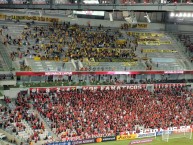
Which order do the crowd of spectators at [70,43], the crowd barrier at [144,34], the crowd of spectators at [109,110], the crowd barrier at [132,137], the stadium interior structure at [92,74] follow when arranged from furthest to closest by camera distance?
1. the crowd barrier at [144,34]
2. the crowd of spectators at [70,43]
3. the crowd of spectators at [109,110]
4. the stadium interior structure at [92,74]
5. the crowd barrier at [132,137]

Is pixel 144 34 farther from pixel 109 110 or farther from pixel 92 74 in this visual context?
pixel 109 110

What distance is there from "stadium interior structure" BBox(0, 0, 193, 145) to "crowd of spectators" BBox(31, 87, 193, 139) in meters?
0.14

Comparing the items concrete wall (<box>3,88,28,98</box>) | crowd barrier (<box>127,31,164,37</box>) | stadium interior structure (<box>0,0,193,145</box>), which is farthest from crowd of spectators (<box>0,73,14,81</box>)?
crowd barrier (<box>127,31,164,37</box>)

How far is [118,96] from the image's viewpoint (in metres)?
58.0

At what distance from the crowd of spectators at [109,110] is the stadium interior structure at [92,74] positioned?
137mm

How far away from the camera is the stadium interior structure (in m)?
47.6

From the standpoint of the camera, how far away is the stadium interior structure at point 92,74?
4759 cm

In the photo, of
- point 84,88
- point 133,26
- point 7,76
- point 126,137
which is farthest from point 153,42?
point 7,76

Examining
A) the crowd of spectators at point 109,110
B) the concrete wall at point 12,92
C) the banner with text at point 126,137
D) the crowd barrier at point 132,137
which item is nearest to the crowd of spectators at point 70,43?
the concrete wall at point 12,92

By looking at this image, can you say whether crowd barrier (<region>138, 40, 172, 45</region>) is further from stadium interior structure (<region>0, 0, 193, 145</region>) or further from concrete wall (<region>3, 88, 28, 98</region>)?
concrete wall (<region>3, 88, 28, 98</region>)

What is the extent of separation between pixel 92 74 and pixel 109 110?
8.50 meters

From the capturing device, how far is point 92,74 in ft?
196

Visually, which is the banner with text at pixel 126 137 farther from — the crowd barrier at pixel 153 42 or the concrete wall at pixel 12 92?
the crowd barrier at pixel 153 42

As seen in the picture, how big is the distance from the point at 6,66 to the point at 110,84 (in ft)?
→ 53.3
